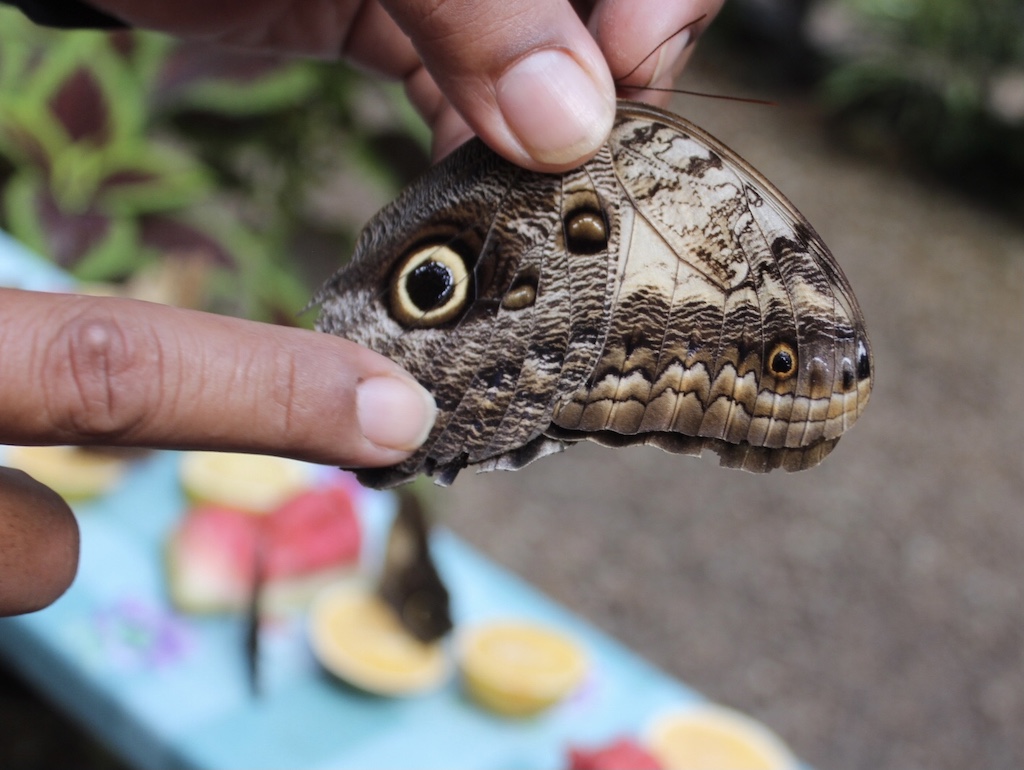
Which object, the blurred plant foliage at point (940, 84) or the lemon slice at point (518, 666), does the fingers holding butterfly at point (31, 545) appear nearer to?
the lemon slice at point (518, 666)

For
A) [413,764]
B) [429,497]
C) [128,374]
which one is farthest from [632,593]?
[128,374]

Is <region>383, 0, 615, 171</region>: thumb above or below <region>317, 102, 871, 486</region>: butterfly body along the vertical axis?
above

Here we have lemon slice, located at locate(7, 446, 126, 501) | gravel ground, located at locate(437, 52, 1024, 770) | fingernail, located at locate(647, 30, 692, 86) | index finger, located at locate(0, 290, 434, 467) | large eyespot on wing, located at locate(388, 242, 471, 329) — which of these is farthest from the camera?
gravel ground, located at locate(437, 52, 1024, 770)

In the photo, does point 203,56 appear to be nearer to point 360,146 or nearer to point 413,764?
point 360,146

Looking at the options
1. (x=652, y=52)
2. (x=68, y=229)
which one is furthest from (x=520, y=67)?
(x=68, y=229)

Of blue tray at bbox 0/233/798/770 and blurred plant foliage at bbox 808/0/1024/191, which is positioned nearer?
blue tray at bbox 0/233/798/770

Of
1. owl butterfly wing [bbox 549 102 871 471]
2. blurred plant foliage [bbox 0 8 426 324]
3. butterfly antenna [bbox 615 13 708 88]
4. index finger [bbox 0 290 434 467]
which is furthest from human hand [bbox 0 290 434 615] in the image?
blurred plant foliage [bbox 0 8 426 324]

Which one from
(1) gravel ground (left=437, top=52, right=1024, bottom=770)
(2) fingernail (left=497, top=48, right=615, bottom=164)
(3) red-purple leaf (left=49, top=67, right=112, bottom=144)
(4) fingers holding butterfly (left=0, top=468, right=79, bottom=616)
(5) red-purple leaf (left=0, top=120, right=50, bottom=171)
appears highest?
(2) fingernail (left=497, top=48, right=615, bottom=164)

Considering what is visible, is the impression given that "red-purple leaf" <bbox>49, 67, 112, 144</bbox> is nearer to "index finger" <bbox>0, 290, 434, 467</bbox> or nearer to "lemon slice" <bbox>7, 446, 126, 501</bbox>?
"lemon slice" <bbox>7, 446, 126, 501</bbox>

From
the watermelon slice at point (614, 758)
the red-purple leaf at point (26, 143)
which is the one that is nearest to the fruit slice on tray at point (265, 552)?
the watermelon slice at point (614, 758)
